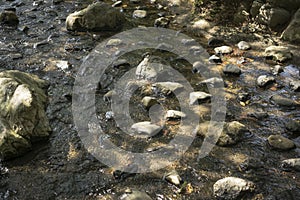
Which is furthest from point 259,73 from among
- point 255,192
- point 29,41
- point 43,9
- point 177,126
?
point 43,9

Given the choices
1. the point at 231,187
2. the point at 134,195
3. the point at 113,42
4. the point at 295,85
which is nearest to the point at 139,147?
the point at 134,195

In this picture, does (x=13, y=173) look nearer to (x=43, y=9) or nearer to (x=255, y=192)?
(x=255, y=192)

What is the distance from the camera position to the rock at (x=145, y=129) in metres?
4.32

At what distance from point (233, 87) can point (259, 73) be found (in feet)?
2.23

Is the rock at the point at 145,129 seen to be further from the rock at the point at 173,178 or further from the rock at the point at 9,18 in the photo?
the rock at the point at 9,18

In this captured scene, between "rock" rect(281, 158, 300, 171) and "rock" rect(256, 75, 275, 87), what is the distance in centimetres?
176

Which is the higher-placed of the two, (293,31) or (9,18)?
(293,31)

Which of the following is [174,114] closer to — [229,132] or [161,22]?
[229,132]

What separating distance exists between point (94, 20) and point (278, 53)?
12.4 ft

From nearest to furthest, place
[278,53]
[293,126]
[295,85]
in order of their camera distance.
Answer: [293,126] → [295,85] → [278,53]

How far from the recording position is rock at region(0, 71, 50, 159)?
12.8 ft

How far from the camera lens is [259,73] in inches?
222

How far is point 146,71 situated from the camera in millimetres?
5449

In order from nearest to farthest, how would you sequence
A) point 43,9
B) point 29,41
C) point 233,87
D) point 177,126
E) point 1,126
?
point 1,126, point 177,126, point 233,87, point 29,41, point 43,9
